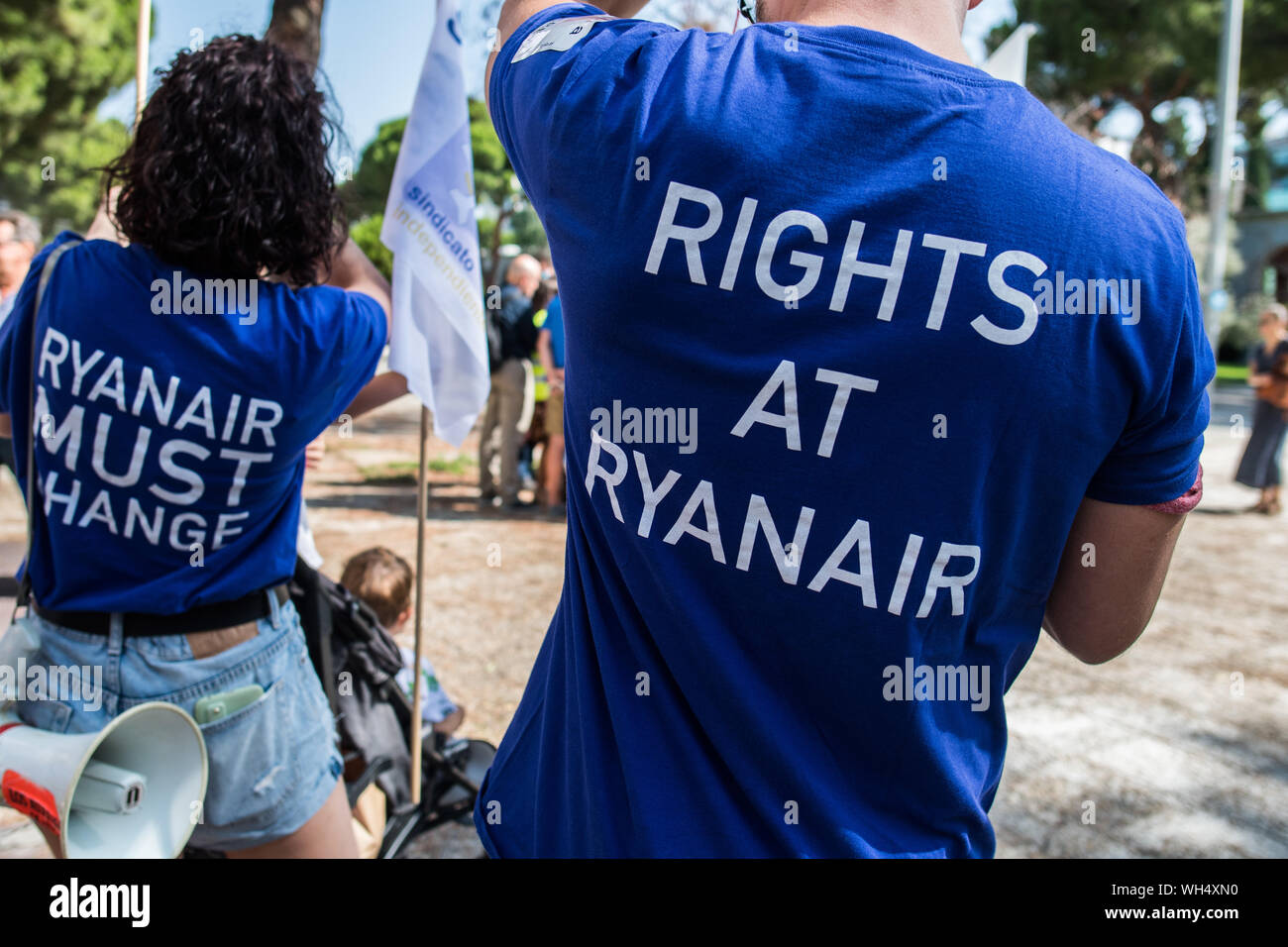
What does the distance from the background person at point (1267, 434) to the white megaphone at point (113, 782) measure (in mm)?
9654

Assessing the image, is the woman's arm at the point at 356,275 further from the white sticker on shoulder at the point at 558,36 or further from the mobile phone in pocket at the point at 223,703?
the white sticker on shoulder at the point at 558,36

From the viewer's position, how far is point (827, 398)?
849 millimetres

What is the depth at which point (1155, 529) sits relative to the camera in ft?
3.01

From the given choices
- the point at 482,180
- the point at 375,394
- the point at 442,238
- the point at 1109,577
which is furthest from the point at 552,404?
the point at 482,180

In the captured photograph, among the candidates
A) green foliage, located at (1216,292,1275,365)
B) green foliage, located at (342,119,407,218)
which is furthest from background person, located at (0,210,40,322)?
green foliage, located at (1216,292,1275,365)

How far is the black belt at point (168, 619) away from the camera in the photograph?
5.43 ft

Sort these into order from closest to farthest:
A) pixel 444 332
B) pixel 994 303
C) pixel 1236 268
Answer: pixel 994 303
pixel 444 332
pixel 1236 268

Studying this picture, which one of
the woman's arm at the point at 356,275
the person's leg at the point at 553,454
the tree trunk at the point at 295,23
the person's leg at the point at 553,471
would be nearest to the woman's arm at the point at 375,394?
the woman's arm at the point at 356,275

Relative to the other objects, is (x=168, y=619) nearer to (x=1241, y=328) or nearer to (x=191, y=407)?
(x=191, y=407)

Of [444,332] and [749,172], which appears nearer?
[749,172]
